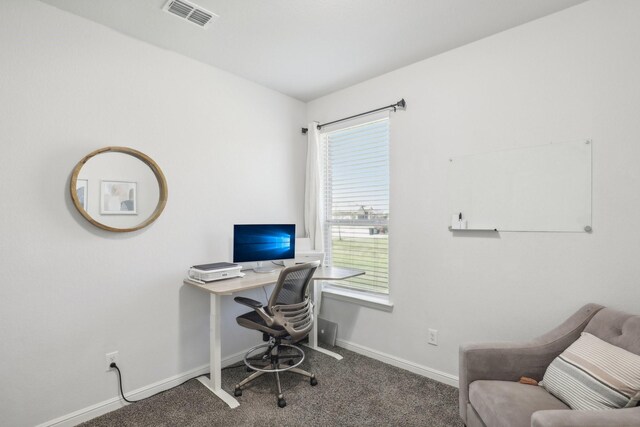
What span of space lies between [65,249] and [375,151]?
2507mm

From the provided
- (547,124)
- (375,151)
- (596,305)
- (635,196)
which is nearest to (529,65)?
(547,124)

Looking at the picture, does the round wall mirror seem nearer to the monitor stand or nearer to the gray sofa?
the monitor stand

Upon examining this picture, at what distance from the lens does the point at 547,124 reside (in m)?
2.11

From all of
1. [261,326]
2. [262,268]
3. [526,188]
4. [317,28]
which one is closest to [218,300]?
[261,326]

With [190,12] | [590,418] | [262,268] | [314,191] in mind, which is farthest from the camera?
[314,191]

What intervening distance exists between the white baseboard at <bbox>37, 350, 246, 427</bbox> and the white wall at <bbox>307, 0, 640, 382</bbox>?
1.44m

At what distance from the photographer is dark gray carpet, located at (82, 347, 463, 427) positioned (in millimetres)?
2059

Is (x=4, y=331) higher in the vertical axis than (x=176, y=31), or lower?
lower

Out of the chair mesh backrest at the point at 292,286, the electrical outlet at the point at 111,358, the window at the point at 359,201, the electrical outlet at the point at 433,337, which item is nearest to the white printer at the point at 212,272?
the chair mesh backrest at the point at 292,286

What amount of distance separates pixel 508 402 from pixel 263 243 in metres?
2.04

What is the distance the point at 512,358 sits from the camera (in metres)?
1.80

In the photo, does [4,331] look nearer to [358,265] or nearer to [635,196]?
[358,265]

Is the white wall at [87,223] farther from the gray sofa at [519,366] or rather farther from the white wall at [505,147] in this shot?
the gray sofa at [519,366]

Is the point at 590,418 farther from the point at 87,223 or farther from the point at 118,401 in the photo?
the point at 87,223
